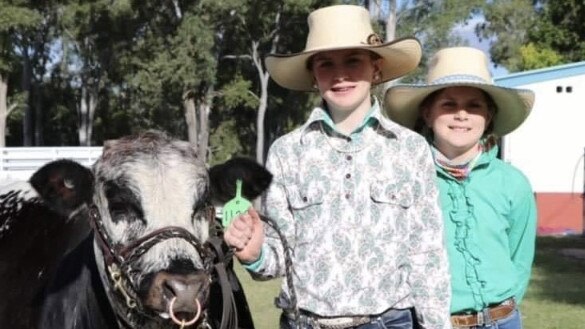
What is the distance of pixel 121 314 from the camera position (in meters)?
3.75

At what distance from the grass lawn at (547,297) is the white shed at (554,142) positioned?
22.0 feet

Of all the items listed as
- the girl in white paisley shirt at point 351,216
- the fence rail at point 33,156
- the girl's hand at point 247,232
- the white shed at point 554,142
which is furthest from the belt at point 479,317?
the white shed at point 554,142

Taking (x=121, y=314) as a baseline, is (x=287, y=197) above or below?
above

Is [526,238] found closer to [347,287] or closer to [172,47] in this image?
[347,287]

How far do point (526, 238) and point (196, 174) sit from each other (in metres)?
1.52

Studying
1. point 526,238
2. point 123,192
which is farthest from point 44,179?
point 526,238

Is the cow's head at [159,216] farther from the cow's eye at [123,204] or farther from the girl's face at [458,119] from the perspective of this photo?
the girl's face at [458,119]

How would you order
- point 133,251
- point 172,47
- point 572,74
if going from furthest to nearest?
point 172,47 < point 572,74 < point 133,251

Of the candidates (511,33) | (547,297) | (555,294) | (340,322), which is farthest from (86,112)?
(340,322)

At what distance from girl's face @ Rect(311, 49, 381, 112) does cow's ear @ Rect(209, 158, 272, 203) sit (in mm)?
537

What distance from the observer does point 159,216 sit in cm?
351

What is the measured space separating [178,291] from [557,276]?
11775 millimetres

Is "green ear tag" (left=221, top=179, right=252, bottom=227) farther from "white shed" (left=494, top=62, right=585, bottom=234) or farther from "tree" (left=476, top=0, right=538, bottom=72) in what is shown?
"tree" (left=476, top=0, right=538, bottom=72)

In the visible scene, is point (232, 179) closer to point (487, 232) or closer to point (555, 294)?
point (487, 232)
